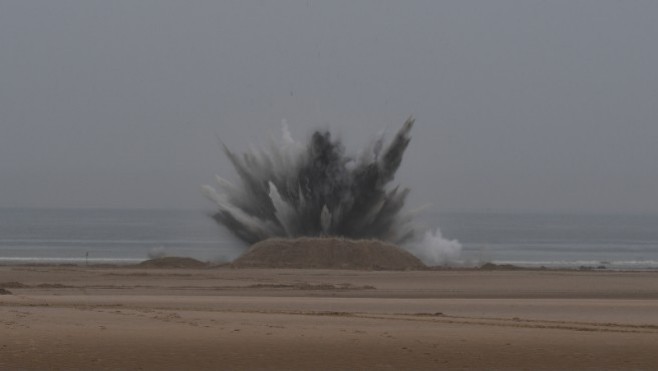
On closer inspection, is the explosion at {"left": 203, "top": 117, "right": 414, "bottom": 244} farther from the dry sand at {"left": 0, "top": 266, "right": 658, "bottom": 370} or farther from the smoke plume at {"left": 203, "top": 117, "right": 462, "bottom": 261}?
the dry sand at {"left": 0, "top": 266, "right": 658, "bottom": 370}

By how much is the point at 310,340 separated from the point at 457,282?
1789 cm

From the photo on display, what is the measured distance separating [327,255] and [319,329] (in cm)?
→ 2243

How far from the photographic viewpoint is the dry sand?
13078 mm

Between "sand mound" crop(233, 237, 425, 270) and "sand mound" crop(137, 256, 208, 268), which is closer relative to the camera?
"sand mound" crop(233, 237, 425, 270)

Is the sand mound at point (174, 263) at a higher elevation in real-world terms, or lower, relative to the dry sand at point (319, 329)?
higher

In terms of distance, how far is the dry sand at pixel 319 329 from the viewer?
13.1 meters

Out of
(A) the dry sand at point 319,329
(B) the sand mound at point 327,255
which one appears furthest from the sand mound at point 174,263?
(A) the dry sand at point 319,329

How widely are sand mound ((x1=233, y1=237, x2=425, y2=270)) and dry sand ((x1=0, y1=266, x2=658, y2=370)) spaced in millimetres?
9201

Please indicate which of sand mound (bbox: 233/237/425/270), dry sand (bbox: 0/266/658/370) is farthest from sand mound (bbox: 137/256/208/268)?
dry sand (bbox: 0/266/658/370)

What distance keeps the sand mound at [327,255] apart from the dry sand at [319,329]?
9201 millimetres

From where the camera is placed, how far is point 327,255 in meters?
37.8

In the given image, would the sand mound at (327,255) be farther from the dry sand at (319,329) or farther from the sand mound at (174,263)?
the dry sand at (319,329)

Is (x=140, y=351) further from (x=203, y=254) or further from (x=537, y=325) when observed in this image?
(x=203, y=254)

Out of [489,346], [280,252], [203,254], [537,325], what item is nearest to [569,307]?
[537,325]
